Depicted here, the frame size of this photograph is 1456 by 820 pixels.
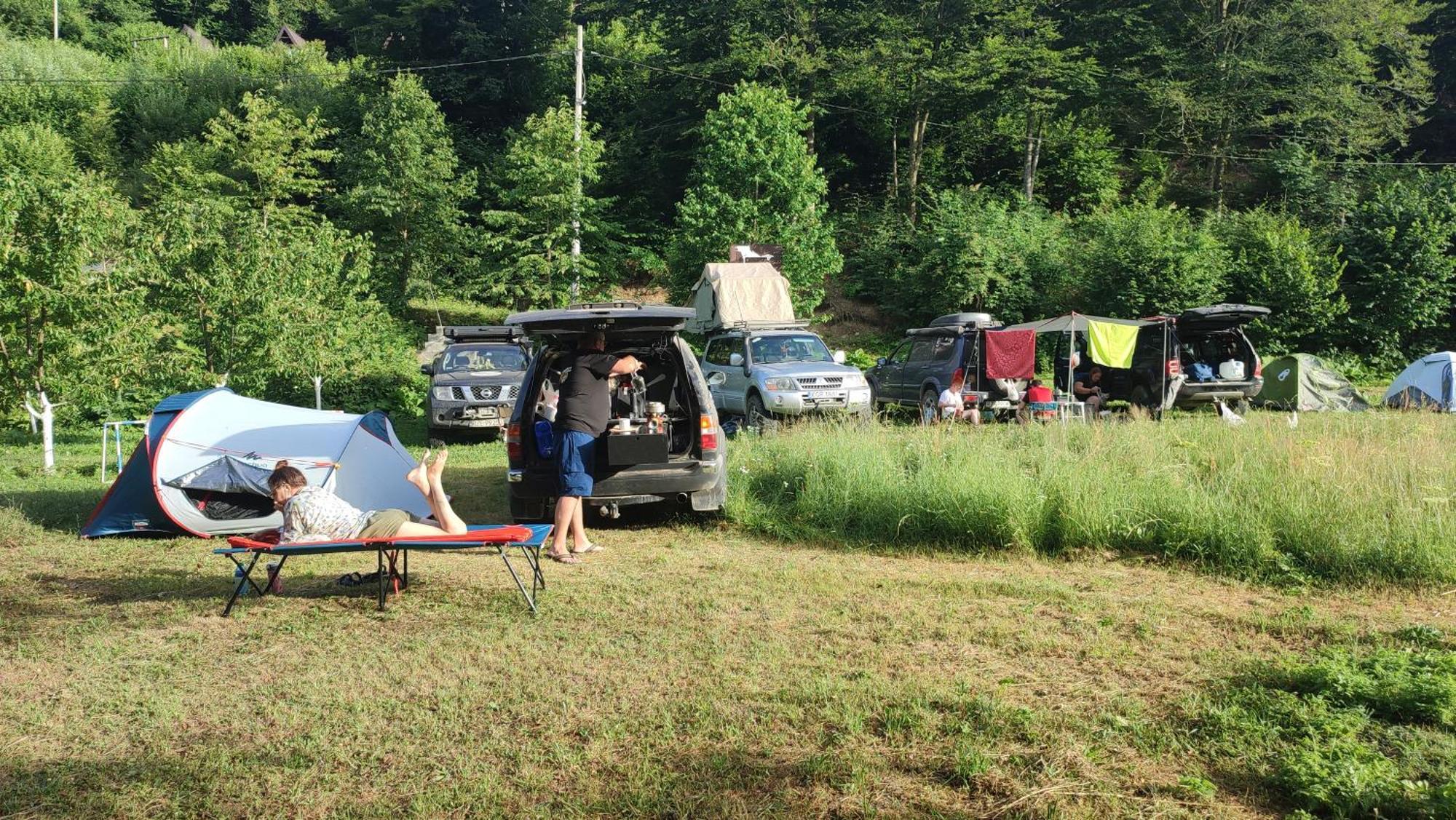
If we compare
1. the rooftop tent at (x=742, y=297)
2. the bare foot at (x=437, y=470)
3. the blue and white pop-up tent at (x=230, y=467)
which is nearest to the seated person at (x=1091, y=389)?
the rooftop tent at (x=742, y=297)

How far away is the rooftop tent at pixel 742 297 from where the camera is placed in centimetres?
1939

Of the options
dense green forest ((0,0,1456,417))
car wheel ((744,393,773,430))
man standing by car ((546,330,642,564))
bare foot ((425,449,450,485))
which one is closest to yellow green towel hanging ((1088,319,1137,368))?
car wheel ((744,393,773,430))

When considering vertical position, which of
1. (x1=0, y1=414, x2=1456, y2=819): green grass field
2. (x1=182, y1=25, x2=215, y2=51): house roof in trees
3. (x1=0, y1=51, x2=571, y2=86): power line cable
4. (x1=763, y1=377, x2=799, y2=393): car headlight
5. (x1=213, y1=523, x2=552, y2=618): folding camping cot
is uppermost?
(x1=182, y1=25, x2=215, y2=51): house roof in trees

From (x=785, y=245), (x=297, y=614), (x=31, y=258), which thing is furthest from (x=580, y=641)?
(x=785, y=245)

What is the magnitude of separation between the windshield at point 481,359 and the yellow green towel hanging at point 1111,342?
881 cm

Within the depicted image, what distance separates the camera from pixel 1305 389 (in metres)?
17.7

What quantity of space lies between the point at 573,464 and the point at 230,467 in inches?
139

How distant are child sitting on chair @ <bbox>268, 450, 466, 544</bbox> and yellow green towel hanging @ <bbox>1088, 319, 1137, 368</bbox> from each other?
38.1ft

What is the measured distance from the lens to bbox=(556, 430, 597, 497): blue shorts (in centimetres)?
741

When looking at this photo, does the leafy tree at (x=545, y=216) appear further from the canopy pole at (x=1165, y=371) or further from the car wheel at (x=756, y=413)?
the canopy pole at (x=1165, y=371)

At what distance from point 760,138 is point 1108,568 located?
23372 mm

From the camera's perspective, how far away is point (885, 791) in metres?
3.56

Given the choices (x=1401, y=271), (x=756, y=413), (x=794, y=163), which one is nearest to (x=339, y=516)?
(x=756, y=413)

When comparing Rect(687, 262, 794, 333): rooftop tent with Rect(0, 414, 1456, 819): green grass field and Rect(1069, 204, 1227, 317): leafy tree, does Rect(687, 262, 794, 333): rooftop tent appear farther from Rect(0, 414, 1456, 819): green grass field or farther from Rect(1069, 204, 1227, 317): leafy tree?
Rect(0, 414, 1456, 819): green grass field
